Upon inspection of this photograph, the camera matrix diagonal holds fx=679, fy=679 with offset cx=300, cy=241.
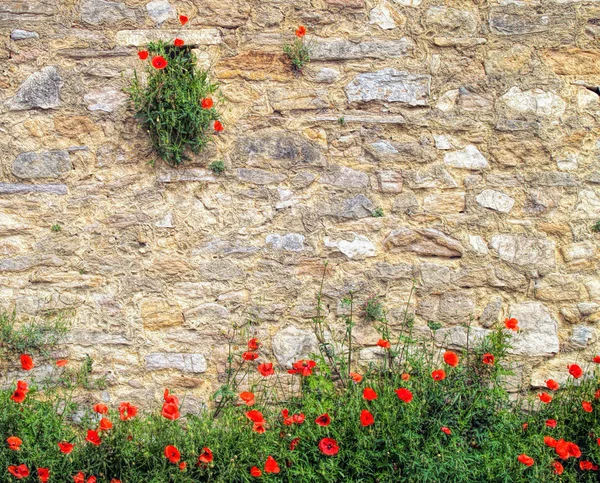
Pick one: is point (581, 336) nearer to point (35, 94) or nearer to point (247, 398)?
point (247, 398)

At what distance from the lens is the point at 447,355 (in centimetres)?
288

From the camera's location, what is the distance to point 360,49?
3465 millimetres

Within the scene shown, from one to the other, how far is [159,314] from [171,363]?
0.25 m

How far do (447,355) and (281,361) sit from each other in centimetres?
86

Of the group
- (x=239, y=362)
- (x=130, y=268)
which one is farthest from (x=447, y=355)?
(x=130, y=268)

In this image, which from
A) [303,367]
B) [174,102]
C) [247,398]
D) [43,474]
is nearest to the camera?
[43,474]

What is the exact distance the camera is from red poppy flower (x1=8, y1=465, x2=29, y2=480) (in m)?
2.53

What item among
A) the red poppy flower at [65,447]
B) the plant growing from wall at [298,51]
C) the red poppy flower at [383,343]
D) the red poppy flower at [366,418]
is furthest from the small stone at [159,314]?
the plant growing from wall at [298,51]

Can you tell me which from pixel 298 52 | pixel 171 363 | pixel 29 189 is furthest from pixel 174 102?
pixel 171 363

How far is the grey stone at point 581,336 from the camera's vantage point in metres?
3.39

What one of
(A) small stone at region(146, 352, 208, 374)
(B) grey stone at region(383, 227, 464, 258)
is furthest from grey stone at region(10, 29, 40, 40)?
(B) grey stone at region(383, 227, 464, 258)

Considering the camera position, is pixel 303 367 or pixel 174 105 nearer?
pixel 303 367

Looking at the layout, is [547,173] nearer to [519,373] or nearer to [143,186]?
[519,373]

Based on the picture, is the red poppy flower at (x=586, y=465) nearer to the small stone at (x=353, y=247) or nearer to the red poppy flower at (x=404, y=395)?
the red poppy flower at (x=404, y=395)
